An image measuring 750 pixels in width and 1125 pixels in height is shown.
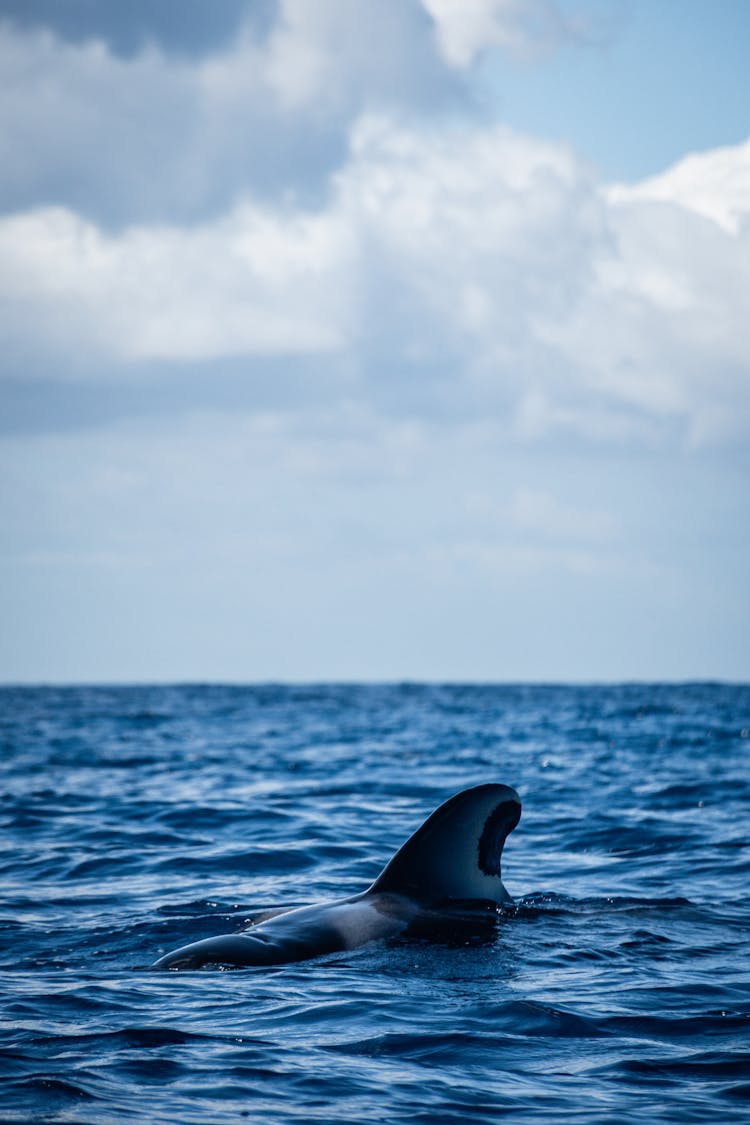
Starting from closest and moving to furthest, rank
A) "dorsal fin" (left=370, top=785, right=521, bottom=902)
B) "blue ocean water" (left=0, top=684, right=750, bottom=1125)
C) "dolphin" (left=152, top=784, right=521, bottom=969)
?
"blue ocean water" (left=0, top=684, right=750, bottom=1125) < "dolphin" (left=152, top=784, right=521, bottom=969) < "dorsal fin" (left=370, top=785, right=521, bottom=902)

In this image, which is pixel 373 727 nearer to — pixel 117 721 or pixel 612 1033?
pixel 117 721

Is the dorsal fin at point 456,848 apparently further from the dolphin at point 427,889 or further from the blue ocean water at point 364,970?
the blue ocean water at point 364,970

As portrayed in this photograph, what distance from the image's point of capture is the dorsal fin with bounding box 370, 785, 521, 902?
35.4ft

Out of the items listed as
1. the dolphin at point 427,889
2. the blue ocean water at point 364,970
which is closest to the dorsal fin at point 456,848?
the dolphin at point 427,889

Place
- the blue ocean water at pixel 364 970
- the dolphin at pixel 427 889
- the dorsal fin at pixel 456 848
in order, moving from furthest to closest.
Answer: the dorsal fin at pixel 456 848
the dolphin at pixel 427 889
the blue ocean water at pixel 364 970

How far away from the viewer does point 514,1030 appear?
834 cm

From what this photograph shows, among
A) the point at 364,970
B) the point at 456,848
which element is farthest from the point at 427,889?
the point at 364,970

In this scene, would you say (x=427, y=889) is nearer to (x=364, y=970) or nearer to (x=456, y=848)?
(x=456, y=848)

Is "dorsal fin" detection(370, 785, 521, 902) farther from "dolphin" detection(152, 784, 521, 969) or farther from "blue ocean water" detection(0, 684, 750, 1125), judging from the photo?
"blue ocean water" detection(0, 684, 750, 1125)

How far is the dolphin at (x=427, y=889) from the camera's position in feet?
34.1

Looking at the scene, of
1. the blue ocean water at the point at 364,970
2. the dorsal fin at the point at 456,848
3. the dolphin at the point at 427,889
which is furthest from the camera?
the dorsal fin at the point at 456,848

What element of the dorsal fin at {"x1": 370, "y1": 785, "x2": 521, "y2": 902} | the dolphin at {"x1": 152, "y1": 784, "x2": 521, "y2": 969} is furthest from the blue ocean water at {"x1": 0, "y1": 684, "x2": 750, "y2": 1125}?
the dorsal fin at {"x1": 370, "y1": 785, "x2": 521, "y2": 902}

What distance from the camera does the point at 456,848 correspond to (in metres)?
10.9

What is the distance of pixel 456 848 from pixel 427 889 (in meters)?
0.41
